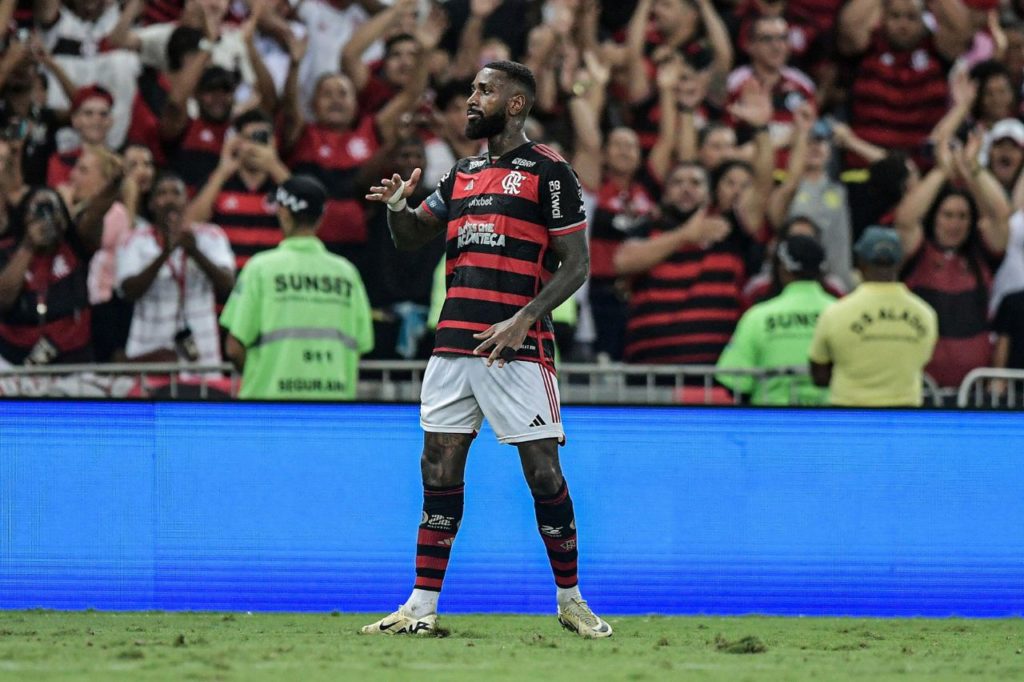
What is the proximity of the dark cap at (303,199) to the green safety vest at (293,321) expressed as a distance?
0.48ft

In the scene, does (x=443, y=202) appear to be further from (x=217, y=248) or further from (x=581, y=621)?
(x=217, y=248)

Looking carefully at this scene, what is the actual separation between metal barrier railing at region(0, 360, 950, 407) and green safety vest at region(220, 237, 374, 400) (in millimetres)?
456

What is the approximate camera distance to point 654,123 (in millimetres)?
13281

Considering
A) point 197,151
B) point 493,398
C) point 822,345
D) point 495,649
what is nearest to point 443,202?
point 493,398

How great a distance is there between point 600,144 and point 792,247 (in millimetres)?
2656

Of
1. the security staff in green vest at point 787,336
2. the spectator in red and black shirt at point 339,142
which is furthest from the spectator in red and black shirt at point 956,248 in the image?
the spectator in red and black shirt at point 339,142

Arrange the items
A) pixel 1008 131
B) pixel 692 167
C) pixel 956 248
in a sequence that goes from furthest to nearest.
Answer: pixel 1008 131 → pixel 956 248 → pixel 692 167

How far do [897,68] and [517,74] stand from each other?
7734 mm

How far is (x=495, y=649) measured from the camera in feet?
21.3

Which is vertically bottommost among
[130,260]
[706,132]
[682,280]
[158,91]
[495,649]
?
[495,649]

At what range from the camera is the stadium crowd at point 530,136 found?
437 inches

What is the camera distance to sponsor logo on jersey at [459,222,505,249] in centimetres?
686

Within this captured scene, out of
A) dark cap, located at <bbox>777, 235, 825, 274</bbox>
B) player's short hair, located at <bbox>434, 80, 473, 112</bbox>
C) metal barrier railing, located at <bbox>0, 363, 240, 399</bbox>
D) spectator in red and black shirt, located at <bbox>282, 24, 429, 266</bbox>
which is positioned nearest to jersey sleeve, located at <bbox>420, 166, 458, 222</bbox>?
metal barrier railing, located at <bbox>0, 363, 240, 399</bbox>

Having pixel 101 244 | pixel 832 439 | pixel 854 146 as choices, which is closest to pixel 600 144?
pixel 854 146
